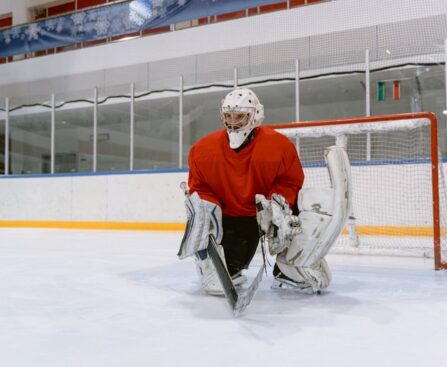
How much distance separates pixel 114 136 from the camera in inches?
270

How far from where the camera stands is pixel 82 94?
7.02m

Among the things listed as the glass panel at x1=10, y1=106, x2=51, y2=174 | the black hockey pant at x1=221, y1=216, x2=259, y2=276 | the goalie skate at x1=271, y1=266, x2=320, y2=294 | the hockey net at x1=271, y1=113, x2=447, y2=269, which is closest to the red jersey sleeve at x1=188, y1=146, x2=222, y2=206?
the black hockey pant at x1=221, y1=216, x2=259, y2=276

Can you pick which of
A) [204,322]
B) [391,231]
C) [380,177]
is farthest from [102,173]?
[204,322]

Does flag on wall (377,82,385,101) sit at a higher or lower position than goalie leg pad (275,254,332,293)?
higher

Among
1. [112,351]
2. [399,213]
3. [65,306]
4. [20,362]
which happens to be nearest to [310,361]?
[112,351]

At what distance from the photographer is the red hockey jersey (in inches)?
69.3

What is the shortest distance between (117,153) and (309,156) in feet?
10.2

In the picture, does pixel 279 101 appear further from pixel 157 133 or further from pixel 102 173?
pixel 102 173

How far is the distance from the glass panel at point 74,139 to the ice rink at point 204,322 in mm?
4775

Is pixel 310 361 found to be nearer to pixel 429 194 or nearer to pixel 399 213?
pixel 429 194

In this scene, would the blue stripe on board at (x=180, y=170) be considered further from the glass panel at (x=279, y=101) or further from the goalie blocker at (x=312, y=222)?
the goalie blocker at (x=312, y=222)

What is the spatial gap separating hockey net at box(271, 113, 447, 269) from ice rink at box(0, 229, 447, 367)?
131cm

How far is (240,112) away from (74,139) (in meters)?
5.93

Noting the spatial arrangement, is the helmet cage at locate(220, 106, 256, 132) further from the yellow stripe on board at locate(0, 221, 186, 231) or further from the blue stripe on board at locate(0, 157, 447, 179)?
the yellow stripe on board at locate(0, 221, 186, 231)
